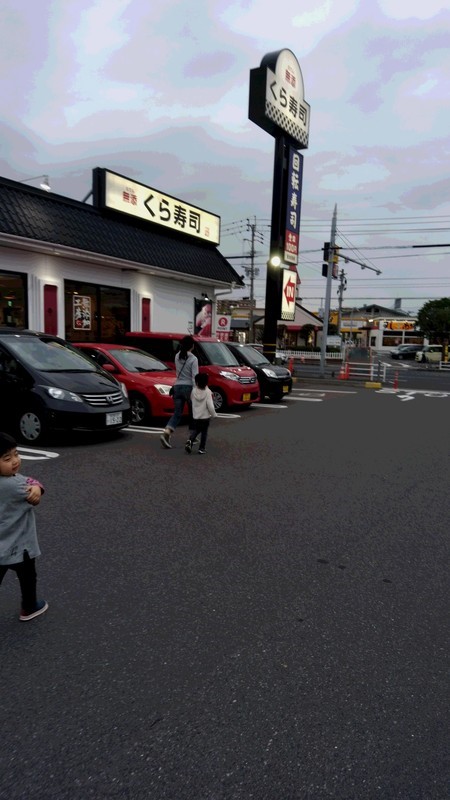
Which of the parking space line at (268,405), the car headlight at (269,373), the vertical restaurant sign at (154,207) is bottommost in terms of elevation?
the parking space line at (268,405)

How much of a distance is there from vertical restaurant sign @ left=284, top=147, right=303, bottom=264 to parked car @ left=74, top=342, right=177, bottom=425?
34.8 ft

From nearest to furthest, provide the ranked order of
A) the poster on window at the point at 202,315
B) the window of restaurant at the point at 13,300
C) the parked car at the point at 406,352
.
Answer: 1. the window of restaurant at the point at 13,300
2. the poster on window at the point at 202,315
3. the parked car at the point at 406,352

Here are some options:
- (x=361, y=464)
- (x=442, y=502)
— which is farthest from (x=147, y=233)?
(x=442, y=502)

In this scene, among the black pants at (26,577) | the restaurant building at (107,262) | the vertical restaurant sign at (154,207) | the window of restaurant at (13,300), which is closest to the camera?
the black pants at (26,577)

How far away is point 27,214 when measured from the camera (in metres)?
12.7

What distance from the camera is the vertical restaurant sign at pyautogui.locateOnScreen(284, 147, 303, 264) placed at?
1909 centimetres

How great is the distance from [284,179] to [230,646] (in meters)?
19.0

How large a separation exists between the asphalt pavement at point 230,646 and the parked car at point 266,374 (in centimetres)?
802

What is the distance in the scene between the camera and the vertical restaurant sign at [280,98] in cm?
1739

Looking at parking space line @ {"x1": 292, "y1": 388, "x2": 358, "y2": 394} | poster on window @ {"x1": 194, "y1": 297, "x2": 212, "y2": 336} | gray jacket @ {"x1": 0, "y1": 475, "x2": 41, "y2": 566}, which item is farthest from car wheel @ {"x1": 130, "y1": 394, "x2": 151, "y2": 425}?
poster on window @ {"x1": 194, "y1": 297, "x2": 212, "y2": 336}

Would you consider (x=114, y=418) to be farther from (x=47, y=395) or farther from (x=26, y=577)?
(x=26, y=577)

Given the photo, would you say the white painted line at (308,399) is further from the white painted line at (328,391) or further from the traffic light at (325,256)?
the traffic light at (325,256)

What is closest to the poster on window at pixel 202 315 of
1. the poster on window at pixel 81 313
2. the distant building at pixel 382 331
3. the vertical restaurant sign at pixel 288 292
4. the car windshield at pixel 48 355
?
the vertical restaurant sign at pixel 288 292

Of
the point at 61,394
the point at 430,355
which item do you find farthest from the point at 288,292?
the point at 430,355
